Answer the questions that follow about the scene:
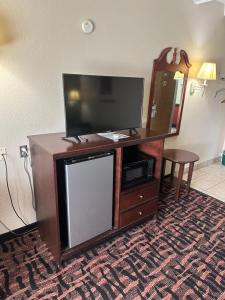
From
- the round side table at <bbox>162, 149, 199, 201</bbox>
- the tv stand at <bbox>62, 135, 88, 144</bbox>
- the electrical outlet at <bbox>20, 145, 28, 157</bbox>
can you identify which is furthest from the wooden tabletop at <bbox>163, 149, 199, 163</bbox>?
the electrical outlet at <bbox>20, 145, 28, 157</bbox>

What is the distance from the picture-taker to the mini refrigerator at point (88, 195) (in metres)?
1.58

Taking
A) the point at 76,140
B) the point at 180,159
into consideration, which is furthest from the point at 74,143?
the point at 180,159

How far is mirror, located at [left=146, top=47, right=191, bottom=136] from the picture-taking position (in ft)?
8.51

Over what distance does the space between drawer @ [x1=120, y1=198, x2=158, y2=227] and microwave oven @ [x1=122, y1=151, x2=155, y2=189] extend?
26 centimetres

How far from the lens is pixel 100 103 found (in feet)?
5.93

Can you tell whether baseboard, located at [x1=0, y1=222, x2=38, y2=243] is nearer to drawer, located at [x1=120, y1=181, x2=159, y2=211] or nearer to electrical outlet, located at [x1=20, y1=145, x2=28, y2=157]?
electrical outlet, located at [x1=20, y1=145, x2=28, y2=157]

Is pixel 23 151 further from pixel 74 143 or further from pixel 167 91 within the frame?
pixel 167 91

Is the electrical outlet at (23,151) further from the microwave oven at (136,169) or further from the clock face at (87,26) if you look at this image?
the clock face at (87,26)

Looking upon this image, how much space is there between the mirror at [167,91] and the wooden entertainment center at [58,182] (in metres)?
0.62

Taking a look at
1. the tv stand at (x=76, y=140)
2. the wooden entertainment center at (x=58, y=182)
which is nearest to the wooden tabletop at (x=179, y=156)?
the wooden entertainment center at (x=58, y=182)

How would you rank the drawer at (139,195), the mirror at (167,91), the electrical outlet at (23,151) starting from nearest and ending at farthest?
the electrical outlet at (23,151) → the drawer at (139,195) → the mirror at (167,91)

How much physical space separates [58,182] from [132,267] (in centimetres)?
92

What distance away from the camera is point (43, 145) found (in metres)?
1.60

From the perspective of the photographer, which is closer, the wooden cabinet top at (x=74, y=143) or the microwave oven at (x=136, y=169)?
the wooden cabinet top at (x=74, y=143)
